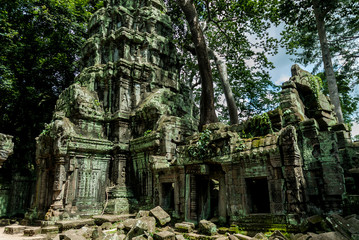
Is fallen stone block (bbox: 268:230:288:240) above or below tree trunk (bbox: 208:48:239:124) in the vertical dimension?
below

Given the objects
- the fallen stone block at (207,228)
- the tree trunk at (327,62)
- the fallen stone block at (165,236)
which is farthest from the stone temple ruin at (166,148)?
the tree trunk at (327,62)

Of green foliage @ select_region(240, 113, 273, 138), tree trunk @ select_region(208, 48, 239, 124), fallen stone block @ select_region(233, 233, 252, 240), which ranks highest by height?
tree trunk @ select_region(208, 48, 239, 124)

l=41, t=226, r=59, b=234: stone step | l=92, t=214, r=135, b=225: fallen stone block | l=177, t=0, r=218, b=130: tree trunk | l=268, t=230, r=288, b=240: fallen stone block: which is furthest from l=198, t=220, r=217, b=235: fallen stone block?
l=177, t=0, r=218, b=130: tree trunk

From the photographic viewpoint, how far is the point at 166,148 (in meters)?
11.7

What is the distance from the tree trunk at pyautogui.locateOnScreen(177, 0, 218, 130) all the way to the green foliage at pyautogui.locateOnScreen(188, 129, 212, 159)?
491 cm

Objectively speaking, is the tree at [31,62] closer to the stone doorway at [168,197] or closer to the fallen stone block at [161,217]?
the stone doorway at [168,197]

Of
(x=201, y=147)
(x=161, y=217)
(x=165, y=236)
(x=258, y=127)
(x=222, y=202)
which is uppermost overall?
(x=258, y=127)

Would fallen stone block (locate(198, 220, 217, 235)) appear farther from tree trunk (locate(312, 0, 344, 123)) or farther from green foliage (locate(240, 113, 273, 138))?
tree trunk (locate(312, 0, 344, 123))

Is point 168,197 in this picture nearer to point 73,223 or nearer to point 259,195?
point 259,195

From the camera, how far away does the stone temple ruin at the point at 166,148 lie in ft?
23.8

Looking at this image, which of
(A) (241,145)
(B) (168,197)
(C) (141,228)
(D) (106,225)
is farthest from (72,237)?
(A) (241,145)

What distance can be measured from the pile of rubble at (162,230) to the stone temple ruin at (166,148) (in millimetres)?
499

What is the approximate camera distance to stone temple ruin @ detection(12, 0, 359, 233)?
725 cm

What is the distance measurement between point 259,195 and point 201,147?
2607mm
